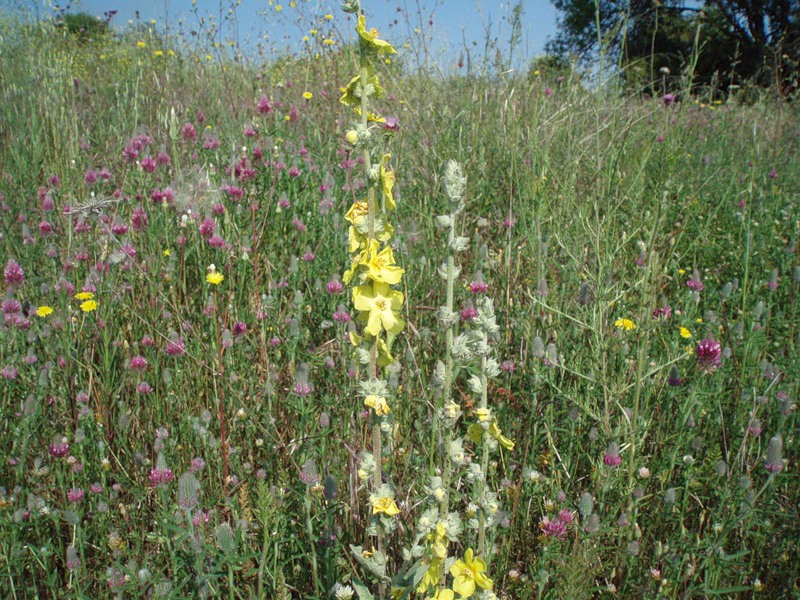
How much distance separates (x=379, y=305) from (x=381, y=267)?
74 millimetres

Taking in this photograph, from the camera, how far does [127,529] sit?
1.78 metres

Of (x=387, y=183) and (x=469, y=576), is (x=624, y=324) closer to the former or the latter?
(x=469, y=576)

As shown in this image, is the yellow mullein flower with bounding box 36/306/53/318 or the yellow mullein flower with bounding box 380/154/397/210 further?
the yellow mullein flower with bounding box 36/306/53/318

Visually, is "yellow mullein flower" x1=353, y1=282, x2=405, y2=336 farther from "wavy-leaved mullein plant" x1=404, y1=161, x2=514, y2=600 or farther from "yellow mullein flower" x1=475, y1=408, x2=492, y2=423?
"yellow mullein flower" x1=475, y1=408, x2=492, y2=423

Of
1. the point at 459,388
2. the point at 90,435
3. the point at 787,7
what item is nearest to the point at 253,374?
the point at 90,435

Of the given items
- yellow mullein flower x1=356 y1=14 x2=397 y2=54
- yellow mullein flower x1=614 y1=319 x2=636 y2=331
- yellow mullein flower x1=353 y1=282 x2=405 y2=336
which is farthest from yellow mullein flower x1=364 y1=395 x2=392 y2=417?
yellow mullein flower x1=614 y1=319 x2=636 y2=331

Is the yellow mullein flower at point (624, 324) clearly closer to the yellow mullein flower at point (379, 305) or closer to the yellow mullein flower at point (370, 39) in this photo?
the yellow mullein flower at point (379, 305)

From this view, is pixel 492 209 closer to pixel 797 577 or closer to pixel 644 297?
pixel 644 297

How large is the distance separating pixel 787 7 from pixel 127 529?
914 inches

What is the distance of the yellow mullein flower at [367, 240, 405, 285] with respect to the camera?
1136 millimetres

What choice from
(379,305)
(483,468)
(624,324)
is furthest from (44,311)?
(624,324)

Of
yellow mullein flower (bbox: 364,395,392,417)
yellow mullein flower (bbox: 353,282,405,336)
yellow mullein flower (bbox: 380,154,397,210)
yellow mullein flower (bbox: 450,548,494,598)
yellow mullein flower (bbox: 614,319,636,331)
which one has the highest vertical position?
yellow mullein flower (bbox: 380,154,397,210)

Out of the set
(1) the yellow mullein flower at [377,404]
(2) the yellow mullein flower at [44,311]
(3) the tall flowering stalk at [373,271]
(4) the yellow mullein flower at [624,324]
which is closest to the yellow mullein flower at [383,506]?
(3) the tall flowering stalk at [373,271]

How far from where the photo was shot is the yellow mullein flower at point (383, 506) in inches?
45.2
